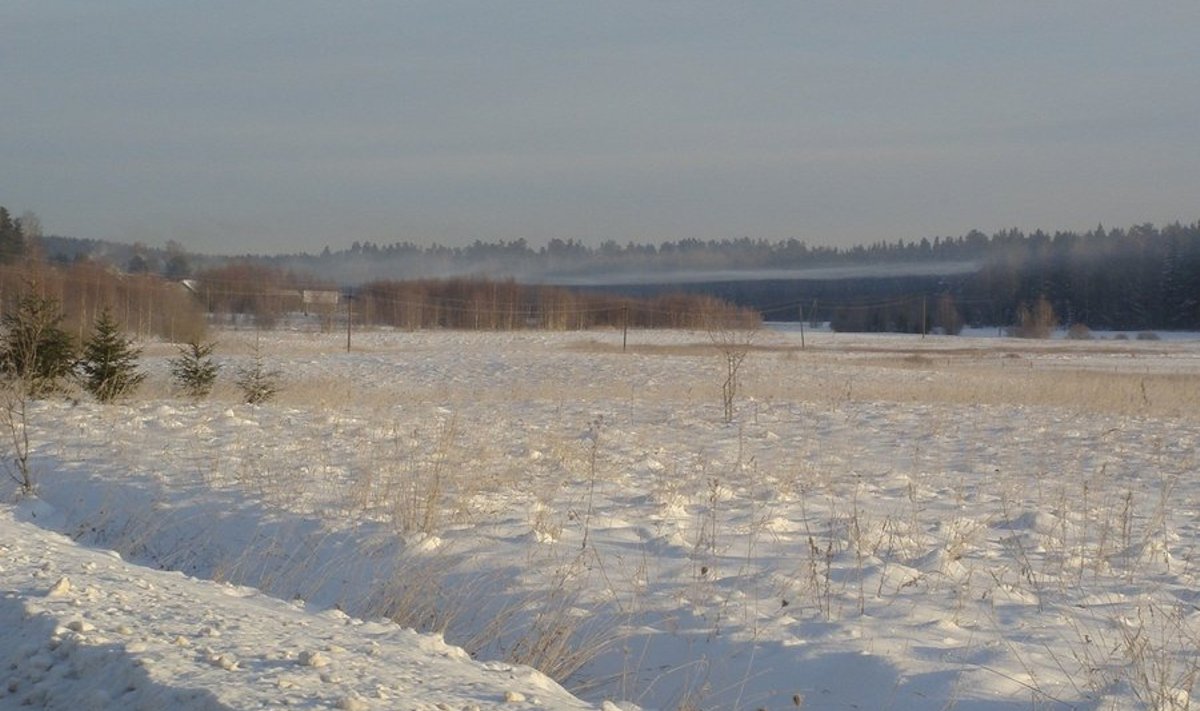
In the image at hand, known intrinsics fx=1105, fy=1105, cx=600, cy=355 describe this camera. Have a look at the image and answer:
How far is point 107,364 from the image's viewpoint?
57.6 feet

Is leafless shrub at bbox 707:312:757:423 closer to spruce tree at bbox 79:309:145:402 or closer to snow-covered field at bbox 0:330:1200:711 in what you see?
snow-covered field at bbox 0:330:1200:711

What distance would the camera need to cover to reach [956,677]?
18.7 ft

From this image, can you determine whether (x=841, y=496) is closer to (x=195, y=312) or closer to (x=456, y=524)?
(x=456, y=524)

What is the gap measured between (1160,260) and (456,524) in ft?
371

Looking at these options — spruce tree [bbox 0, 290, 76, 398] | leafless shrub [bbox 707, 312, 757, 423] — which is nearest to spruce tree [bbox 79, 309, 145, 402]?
spruce tree [bbox 0, 290, 76, 398]

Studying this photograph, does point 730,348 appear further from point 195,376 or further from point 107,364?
point 107,364

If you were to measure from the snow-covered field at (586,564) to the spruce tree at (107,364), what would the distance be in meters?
1.72

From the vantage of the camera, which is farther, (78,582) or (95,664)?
(78,582)

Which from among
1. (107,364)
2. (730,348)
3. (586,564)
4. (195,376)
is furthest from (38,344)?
(586,564)

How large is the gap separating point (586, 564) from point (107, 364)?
1263 centimetres

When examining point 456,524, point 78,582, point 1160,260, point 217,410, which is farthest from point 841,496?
point 1160,260

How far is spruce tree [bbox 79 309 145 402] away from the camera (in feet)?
56.4

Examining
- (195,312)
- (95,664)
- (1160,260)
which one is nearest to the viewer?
(95,664)

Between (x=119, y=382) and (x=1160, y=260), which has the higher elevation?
(x=1160, y=260)
